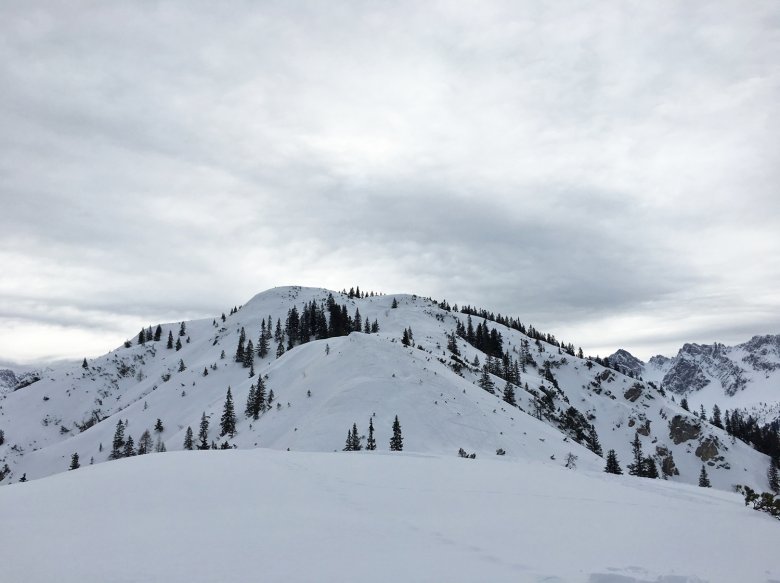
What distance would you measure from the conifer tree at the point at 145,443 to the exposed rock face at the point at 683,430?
12767 cm

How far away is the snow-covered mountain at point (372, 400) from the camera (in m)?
45.2

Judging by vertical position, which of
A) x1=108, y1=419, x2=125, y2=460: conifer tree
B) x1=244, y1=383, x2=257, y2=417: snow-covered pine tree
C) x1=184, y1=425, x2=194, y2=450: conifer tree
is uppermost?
x1=244, y1=383, x2=257, y2=417: snow-covered pine tree

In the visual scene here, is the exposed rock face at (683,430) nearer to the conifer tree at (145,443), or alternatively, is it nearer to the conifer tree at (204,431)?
the conifer tree at (204,431)

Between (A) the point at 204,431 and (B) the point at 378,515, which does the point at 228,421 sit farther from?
(B) the point at 378,515

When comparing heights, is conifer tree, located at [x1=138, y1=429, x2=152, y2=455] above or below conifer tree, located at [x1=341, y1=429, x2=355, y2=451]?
below

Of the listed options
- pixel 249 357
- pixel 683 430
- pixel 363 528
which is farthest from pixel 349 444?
pixel 683 430

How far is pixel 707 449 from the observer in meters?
118

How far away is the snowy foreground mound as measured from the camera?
7.37m

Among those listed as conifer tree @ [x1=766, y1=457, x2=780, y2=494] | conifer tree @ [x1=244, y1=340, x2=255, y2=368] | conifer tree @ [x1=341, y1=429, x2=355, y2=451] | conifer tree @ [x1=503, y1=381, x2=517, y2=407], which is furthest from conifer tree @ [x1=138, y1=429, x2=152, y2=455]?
conifer tree @ [x1=766, y1=457, x2=780, y2=494]

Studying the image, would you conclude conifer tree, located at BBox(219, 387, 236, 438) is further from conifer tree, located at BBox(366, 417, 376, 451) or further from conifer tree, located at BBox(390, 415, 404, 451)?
conifer tree, located at BBox(390, 415, 404, 451)

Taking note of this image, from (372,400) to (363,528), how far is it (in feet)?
124

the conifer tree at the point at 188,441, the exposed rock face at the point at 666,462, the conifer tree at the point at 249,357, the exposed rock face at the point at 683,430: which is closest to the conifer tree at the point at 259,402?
the conifer tree at the point at 188,441

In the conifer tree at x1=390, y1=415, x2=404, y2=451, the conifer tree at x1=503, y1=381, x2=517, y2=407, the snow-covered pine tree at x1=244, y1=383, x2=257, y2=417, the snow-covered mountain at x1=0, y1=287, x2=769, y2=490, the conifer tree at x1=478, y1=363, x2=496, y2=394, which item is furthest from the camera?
the conifer tree at x1=503, y1=381, x2=517, y2=407

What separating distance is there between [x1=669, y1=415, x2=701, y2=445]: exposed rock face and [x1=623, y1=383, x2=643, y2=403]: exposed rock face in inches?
534
